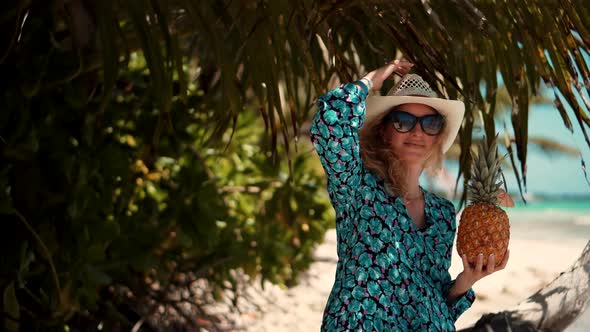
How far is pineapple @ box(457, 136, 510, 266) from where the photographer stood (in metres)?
1.91

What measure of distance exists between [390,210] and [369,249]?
0.14m

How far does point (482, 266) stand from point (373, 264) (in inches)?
11.0

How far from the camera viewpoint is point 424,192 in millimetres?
2244

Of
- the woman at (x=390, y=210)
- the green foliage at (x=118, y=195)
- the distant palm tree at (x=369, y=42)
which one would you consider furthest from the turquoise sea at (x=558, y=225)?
the green foliage at (x=118, y=195)

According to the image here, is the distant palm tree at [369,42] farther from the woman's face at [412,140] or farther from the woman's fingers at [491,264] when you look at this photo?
the woman's fingers at [491,264]

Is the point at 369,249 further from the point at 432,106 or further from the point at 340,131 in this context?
the point at 432,106

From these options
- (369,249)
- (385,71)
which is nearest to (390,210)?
(369,249)

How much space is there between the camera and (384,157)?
2168 millimetres

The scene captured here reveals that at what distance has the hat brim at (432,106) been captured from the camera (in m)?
2.11

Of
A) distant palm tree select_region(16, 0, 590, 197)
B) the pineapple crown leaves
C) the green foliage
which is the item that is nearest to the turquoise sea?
the pineapple crown leaves

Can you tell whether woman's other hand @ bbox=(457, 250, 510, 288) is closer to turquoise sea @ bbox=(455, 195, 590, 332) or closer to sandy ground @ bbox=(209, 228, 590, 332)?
turquoise sea @ bbox=(455, 195, 590, 332)

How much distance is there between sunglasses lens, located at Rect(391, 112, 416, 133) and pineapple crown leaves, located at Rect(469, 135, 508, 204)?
0.21 metres

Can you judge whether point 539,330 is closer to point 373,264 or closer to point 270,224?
point 373,264

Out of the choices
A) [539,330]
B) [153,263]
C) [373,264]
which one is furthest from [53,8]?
[539,330]
